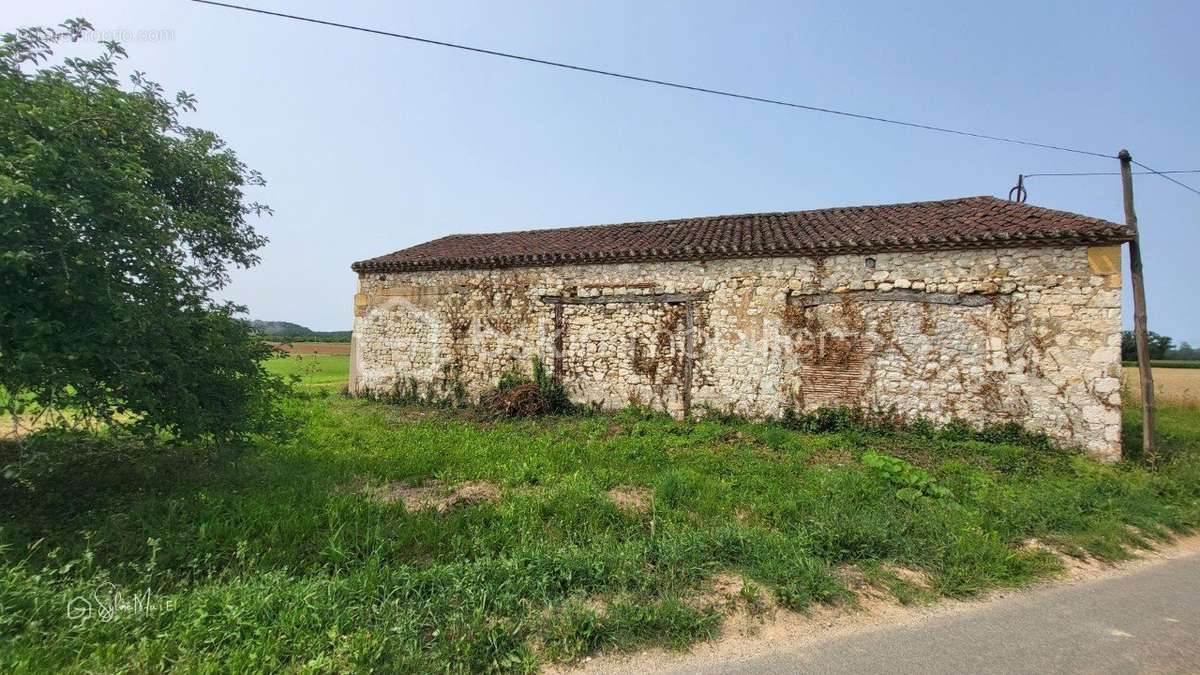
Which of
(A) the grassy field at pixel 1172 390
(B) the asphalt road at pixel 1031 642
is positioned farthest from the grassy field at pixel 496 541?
Answer: (A) the grassy field at pixel 1172 390

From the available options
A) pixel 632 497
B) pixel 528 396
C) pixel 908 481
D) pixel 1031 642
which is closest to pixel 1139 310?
pixel 908 481

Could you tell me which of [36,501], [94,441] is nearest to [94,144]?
[36,501]

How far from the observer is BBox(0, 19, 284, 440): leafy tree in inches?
139

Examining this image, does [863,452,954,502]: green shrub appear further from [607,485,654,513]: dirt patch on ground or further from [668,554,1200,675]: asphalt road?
[607,485,654,513]: dirt patch on ground

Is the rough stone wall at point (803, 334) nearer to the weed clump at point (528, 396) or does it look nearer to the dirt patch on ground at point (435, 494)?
the weed clump at point (528, 396)

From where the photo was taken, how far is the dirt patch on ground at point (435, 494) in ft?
16.2

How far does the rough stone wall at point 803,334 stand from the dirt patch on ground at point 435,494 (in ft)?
17.0

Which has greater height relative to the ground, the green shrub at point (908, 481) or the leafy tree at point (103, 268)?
the leafy tree at point (103, 268)

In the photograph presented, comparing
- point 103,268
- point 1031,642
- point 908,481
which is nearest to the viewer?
point 1031,642

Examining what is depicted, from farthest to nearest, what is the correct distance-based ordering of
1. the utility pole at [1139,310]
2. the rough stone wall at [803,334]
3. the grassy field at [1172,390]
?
1. the grassy field at [1172,390]
2. the rough stone wall at [803,334]
3. the utility pole at [1139,310]

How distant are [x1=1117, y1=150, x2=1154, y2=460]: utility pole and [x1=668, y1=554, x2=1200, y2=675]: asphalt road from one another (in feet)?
18.1

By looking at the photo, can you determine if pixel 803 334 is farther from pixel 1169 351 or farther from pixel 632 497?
pixel 1169 351

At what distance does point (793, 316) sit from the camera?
9.23 meters

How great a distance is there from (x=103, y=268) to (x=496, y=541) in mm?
4017
